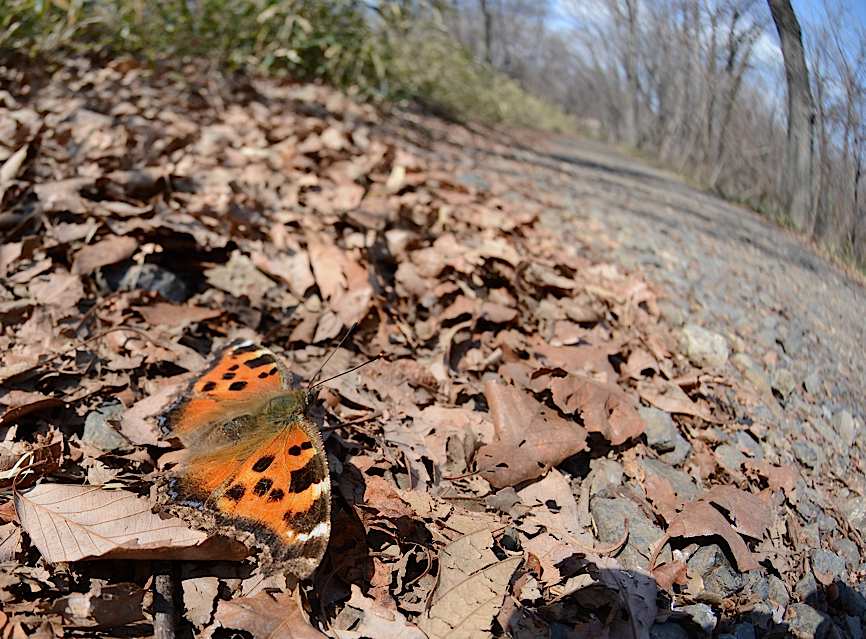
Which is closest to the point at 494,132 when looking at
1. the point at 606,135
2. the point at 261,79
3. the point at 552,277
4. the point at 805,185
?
the point at 261,79

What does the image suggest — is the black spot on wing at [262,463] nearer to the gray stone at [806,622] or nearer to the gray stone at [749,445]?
the gray stone at [806,622]

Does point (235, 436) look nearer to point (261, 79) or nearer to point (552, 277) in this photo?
point (552, 277)

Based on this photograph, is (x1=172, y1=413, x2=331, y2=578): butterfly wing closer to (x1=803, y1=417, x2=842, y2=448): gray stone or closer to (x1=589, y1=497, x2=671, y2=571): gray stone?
(x1=589, y1=497, x2=671, y2=571): gray stone

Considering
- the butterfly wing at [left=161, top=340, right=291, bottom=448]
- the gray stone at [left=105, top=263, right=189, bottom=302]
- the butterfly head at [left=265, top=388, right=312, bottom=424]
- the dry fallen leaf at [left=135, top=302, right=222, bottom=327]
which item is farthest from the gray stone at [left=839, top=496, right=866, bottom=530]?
the gray stone at [left=105, top=263, right=189, bottom=302]

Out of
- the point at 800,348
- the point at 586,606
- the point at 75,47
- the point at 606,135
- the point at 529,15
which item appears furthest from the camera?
the point at 529,15

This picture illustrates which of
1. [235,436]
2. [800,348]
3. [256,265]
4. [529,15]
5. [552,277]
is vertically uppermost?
[529,15]

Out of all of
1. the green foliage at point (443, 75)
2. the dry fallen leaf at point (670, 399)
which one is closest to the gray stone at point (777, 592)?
the dry fallen leaf at point (670, 399)

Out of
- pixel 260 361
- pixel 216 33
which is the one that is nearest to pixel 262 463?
pixel 260 361

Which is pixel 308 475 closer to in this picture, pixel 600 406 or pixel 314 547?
pixel 314 547
